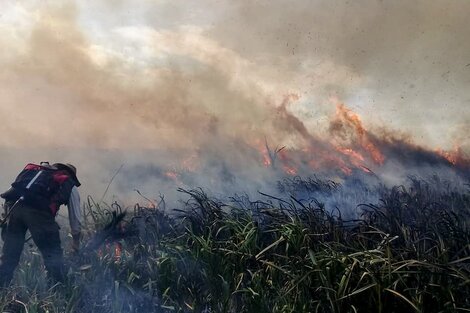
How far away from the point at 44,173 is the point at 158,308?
236cm

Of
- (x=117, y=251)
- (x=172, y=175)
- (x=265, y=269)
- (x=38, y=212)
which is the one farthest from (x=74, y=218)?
(x=172, y=175)

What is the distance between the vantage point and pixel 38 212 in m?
5.23

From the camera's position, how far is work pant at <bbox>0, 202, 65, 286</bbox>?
197 inches

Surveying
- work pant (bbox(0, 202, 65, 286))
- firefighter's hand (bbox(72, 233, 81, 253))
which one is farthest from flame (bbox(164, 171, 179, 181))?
work pant (bbox(0, 202, 65, 286))

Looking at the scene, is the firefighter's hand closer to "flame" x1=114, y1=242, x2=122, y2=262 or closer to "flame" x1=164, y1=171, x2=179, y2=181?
"flame" x1=114, y1=242, x2=122, y2=262

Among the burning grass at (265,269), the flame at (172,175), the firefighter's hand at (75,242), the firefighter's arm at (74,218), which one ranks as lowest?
the burning grass at (265,269)

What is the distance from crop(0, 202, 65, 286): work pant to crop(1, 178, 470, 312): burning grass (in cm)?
21

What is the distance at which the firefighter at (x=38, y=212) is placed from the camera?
5.06 metres

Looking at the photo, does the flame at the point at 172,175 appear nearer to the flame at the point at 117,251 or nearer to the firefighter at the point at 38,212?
the flame at the point at 117,251

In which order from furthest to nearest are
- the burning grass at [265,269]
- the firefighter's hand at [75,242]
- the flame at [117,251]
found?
the firefighter's hand at [75,242] < the flame at [117,251] < the burning grass at [265,269]

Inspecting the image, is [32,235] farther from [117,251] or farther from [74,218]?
[117,251]

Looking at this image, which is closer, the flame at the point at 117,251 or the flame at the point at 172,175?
the flame at the point at 117,251

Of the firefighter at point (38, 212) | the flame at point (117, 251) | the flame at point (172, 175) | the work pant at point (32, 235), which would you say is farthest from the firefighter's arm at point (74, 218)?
the flame at point (172, 175)

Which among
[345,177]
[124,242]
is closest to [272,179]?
[345,177]
